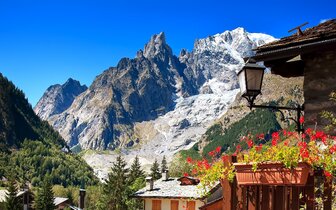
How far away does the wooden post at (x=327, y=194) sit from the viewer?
5.65 metres

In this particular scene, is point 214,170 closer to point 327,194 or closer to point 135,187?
point 327,194

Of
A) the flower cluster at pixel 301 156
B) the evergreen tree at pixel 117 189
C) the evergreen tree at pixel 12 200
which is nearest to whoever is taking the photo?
the flower cluster at pixel 301 156

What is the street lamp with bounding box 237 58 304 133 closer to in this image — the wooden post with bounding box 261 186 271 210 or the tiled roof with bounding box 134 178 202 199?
the wooden post with bounding box 261 186 271 210

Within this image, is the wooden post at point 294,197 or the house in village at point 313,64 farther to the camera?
the house in village at point 313,64

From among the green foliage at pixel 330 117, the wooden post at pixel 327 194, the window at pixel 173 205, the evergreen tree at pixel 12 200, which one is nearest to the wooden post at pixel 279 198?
the wooden post at pixel 327 194

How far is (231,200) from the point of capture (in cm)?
673

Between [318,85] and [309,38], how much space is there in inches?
41.8

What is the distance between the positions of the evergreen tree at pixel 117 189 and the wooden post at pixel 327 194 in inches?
2672

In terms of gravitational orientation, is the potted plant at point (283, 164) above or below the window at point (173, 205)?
above

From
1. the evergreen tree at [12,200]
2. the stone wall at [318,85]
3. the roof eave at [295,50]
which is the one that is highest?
the roof eave at [295,50]

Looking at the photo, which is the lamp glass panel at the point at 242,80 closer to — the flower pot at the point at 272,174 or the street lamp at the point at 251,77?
the street lamp at the point at 251,77

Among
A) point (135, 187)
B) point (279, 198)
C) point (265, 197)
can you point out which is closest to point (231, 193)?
point (265, 197)

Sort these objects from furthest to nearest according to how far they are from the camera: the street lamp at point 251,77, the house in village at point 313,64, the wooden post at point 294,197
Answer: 1. the street lamp at point 251,77
2. the house in village at point 313,64
3. the wooden post at point 294,197

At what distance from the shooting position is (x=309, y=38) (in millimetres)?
8516
